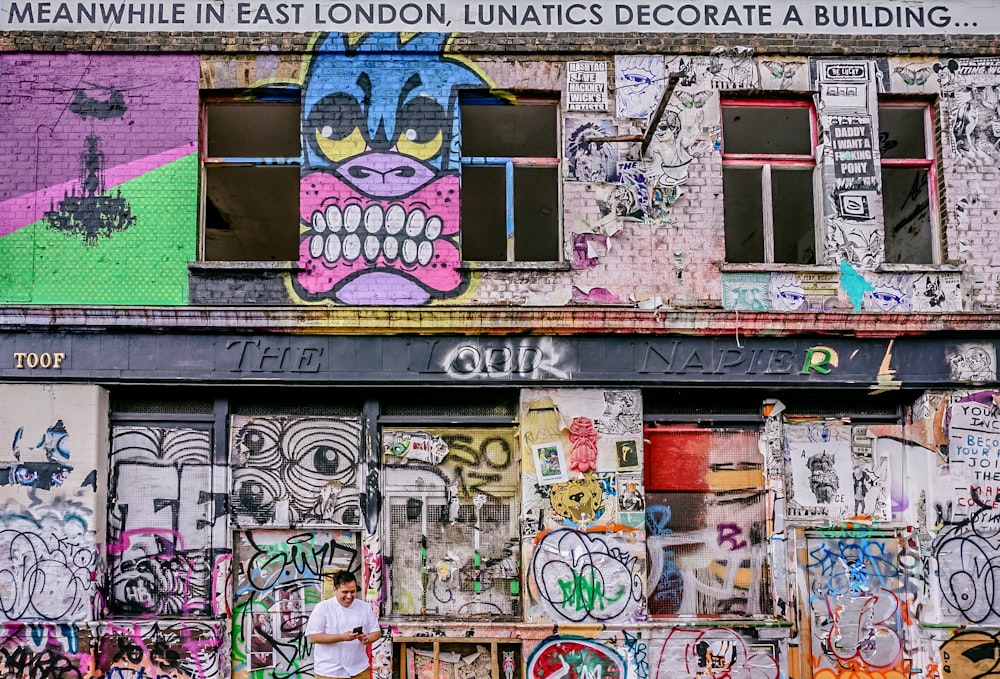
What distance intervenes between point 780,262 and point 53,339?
7386 millimetres

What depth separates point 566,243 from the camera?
419 inches

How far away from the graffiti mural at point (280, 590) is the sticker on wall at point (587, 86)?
16.4 feet

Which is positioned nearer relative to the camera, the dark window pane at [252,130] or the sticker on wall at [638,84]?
the sticker on wall at [638,84]

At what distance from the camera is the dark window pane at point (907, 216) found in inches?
431

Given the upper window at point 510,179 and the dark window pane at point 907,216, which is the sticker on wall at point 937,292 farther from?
the upper window at point 510,179

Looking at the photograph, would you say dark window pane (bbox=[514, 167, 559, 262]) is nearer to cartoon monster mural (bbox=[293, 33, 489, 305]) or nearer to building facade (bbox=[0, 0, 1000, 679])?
building facade (bbox=[0, 0, 1000, 679])

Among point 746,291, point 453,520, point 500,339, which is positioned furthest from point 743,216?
point 453,520

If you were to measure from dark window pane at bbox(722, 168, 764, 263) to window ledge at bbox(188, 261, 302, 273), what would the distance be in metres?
4.45

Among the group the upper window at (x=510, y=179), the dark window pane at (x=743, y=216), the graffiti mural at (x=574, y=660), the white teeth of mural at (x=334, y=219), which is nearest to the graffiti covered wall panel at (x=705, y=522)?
the graffiti mural at (x=574, y=660)

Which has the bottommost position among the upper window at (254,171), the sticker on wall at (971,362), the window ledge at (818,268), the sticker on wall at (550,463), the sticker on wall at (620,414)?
the sticker on wall at (550,463)

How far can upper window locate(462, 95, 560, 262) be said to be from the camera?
10.9 m

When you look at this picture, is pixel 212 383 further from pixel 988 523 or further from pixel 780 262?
pixel 988 523

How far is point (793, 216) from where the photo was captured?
1098 centimetres

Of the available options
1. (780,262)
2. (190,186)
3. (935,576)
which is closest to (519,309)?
(780,262)
